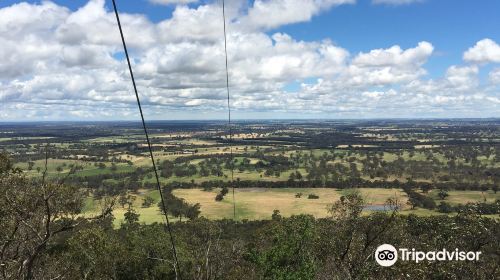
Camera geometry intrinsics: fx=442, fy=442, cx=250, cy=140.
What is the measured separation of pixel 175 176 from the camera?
630 ft

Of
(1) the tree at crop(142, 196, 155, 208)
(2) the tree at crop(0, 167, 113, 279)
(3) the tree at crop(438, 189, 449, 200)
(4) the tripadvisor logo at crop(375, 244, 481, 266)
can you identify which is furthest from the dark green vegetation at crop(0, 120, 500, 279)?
(4) the tripadvisor logo at crop(375, 244, 481, 266)

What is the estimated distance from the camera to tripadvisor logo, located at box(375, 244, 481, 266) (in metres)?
29.8

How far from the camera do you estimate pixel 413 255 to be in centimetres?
3108

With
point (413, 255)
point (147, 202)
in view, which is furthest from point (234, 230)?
point (413, 255)

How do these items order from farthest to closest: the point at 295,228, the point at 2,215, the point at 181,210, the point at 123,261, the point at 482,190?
the point at 482,190 < the point at 181,210 < the point at 295,228 < the point at 123,261 < the point at 2,215

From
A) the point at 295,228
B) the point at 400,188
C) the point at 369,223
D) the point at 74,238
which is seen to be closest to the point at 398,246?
the point at 369,223

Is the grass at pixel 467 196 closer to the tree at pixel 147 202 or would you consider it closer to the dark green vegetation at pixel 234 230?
the dark green vegetation at pixel 234 230

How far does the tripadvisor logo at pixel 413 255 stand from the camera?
1171 inches

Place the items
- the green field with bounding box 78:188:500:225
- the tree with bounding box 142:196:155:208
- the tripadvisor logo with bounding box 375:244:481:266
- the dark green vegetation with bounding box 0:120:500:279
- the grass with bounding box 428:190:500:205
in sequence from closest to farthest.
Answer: the dark green vegetation with bounding box 0:120:500:279, the tripadvisor logo with bounding box 375:244:481:266, the green field with bounding box 78:188:500:225, the tree with bounding box 142:196:155:208, the grass with bounding box 428:190:500:205

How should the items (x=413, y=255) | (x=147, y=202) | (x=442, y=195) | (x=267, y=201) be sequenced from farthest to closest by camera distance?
(x=267, y=201), (x=442, y=195), (x=147, y=202), (x=413, y=255)

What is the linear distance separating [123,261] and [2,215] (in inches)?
766

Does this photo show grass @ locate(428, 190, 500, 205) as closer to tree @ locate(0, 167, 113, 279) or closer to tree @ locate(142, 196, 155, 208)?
tree @ locate(142, 196, 155, 208)

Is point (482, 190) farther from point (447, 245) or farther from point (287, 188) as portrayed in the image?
point (447, 245)

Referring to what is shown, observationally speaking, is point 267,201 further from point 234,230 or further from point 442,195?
point 442,195
